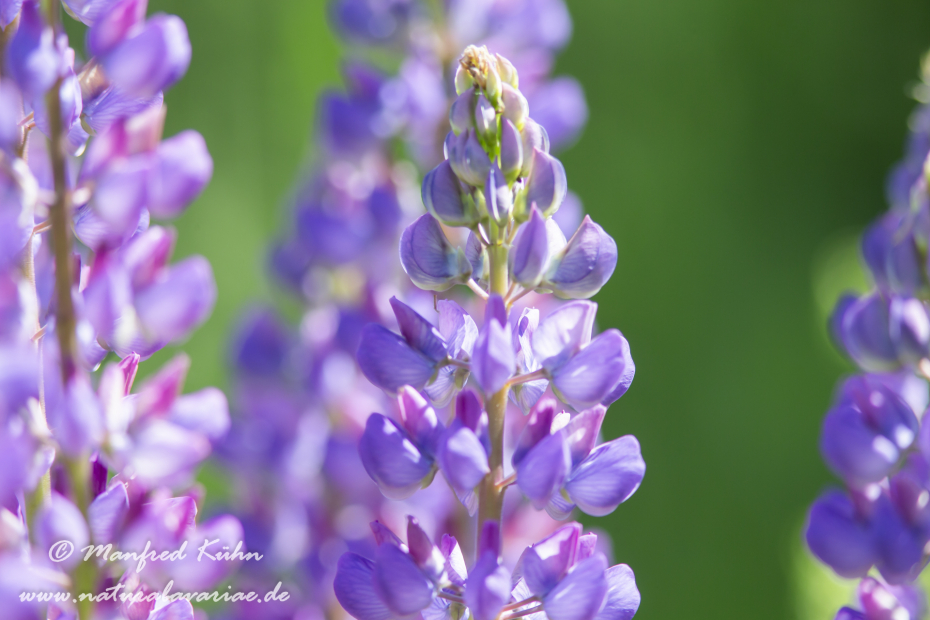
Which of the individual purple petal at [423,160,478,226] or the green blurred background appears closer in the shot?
the individual purple petal at [423,160,478,226]

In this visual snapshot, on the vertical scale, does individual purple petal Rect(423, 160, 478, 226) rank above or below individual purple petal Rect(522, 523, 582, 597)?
above

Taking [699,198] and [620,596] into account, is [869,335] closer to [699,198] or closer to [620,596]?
[620,596]

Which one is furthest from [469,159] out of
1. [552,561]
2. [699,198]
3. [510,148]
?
[699,198]

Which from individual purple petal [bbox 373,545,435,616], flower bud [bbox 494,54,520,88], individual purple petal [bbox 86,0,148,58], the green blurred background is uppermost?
individual purple petal [bbox 86,0,148,58]

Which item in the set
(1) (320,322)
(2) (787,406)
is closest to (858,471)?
(1) (320,322)

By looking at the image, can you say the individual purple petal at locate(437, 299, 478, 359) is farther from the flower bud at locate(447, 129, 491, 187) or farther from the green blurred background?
the green blurred background

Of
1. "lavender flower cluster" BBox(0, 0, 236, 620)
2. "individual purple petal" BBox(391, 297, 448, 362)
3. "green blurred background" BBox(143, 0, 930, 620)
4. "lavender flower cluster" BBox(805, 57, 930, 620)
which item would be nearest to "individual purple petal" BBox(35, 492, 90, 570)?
"lavender flower cluster" BBox(0, 0, 236, 620)

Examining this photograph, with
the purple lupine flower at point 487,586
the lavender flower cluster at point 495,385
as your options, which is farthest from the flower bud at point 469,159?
the purple lupine flower at point 487,586

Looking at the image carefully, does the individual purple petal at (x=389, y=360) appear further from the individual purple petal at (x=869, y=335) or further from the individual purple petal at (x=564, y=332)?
the individual purple petal at (x=869, y=335)
